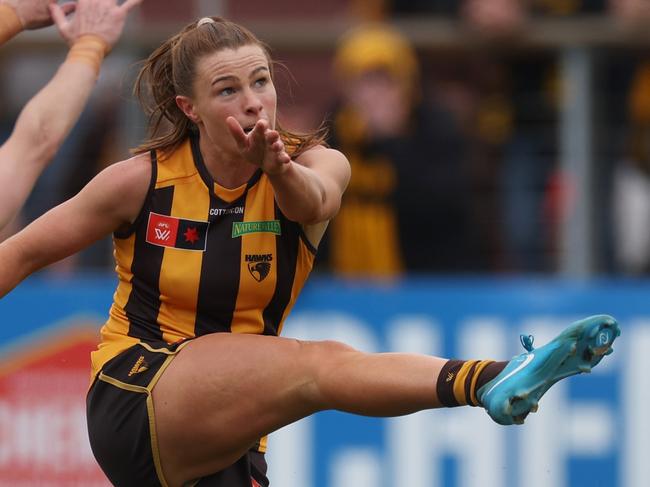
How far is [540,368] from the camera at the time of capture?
433cm

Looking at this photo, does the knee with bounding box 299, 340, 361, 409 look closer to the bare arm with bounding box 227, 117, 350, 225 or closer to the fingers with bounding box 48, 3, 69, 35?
the bare arm with bounding box 227, 117, 350, 225

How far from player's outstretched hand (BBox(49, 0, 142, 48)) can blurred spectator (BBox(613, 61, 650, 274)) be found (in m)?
3.75

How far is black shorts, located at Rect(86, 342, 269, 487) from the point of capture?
479 cm

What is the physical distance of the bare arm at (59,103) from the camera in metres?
5.28

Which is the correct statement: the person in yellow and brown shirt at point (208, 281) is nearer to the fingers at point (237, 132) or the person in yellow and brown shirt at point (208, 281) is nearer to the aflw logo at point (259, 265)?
the aflw logo at point (259, 265)

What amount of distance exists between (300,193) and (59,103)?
1.35 meters

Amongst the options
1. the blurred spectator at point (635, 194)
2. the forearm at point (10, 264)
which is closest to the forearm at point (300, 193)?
the forearm at point (10, 264)

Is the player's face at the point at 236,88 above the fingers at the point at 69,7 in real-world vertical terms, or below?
below

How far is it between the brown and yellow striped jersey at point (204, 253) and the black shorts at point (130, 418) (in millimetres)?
76

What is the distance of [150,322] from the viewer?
494 cm

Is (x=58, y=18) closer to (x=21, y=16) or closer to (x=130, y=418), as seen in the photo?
(x=21, y=16)

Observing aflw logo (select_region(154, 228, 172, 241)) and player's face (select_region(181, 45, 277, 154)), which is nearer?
player's face (select_region(181, 45, 277, 154))

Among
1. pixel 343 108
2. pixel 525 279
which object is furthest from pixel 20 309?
pixel 525 279

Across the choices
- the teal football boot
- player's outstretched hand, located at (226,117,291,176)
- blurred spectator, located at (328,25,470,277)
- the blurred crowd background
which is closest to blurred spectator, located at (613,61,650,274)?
the blurred crowd background
